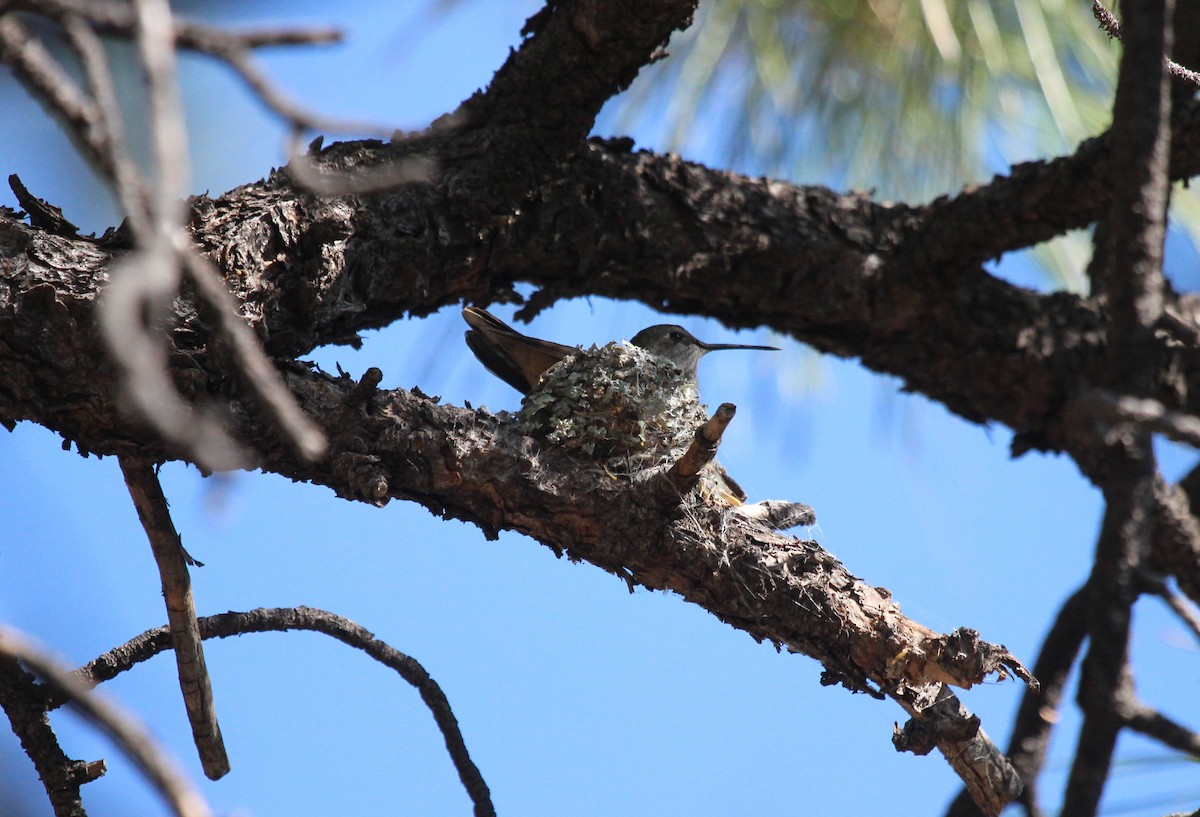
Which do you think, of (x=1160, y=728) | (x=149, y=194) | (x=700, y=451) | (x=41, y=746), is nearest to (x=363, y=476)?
(x=700, y=451)

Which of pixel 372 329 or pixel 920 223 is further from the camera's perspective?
pixel 920 223

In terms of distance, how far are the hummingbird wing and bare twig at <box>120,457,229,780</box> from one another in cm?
149

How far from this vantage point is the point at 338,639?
3.13 m

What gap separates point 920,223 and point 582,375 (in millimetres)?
1564

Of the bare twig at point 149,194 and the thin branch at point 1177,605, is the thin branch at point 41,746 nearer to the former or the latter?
the bare twig at point 149,194

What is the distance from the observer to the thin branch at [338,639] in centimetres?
284

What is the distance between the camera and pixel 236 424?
8.83ft

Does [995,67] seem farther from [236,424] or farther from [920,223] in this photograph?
[236,424]

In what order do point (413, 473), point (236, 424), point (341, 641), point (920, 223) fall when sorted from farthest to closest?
point (920, 223)
point (341, 641)
point (413, 473)
point (236, 424)

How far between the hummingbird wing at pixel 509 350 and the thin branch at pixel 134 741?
2.77 m

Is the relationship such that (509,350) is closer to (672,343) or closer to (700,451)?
(672,343)

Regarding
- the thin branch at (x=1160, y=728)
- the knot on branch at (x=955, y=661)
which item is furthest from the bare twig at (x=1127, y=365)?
the knot on branch at (x=955, y=661)

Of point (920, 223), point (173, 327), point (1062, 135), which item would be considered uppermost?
point (1062, 135)

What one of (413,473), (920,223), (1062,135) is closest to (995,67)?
(1062,135)
